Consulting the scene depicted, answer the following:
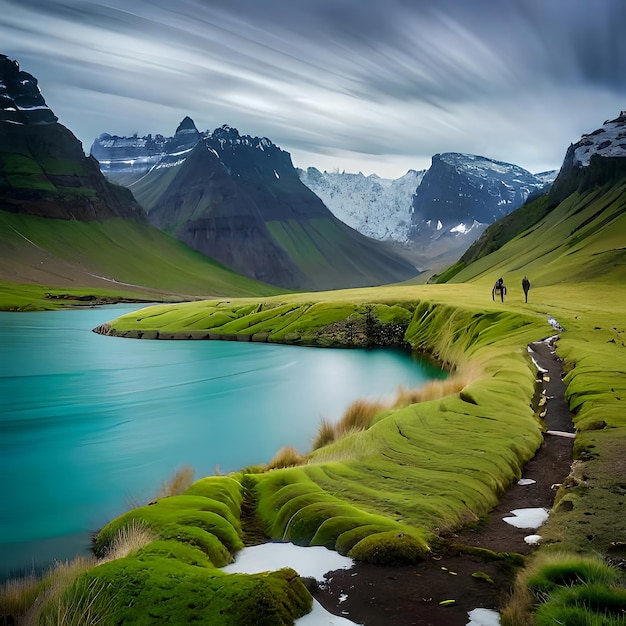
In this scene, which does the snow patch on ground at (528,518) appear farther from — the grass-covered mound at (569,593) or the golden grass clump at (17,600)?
the golden grass clump at (17,600)

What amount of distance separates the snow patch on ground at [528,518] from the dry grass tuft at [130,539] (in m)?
8.73

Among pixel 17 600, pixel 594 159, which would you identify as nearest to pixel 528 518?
pixel 17 600

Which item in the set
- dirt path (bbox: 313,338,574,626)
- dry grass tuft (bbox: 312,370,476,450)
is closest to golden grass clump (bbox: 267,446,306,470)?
dry grass tuft (bbox: 312,370,476,450)

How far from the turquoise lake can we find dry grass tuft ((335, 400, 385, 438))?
3.24 meters

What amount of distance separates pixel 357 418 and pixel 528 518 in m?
14.1

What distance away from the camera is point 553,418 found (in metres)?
25.2

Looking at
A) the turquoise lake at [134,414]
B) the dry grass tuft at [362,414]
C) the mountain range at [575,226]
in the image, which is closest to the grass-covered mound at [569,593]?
the turquoise lake at [134,414]

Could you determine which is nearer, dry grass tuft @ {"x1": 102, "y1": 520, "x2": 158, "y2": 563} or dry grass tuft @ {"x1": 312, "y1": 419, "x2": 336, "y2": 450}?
dry grass tuft @ {"x1": 102, "y1": 520, "x2": 158, "y2": 563}

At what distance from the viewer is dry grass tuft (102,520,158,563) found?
12.4m

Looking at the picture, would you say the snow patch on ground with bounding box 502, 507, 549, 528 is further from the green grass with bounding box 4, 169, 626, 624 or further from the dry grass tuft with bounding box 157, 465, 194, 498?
the dry grass tuft with bounding box 157, 465, 194, 498

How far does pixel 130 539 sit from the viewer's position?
43.1 feet

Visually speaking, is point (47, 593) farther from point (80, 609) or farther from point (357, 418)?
point (357, 418)

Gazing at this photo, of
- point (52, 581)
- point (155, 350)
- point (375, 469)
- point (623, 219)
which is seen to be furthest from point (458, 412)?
point (623, 219)

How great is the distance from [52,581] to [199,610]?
4.36m
